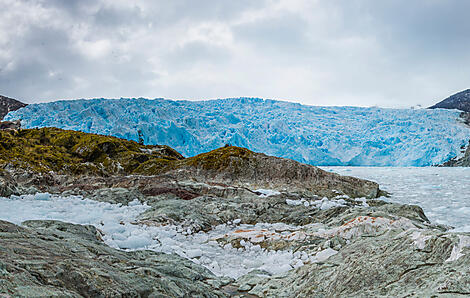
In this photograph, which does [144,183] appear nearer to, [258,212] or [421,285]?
[258,212]

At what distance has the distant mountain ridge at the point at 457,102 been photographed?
99375mm

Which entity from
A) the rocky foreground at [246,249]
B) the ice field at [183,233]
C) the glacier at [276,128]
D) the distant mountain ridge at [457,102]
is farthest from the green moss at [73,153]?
the distant mountain ridge at [457,102]

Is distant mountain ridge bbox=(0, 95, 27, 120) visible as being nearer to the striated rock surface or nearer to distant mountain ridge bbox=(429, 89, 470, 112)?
the striated rock surface

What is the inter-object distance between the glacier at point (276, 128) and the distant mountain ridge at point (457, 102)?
1941 inches

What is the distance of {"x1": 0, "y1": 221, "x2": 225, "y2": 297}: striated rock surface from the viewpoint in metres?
2.93

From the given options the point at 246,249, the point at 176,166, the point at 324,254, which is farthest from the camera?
the point at 176,166

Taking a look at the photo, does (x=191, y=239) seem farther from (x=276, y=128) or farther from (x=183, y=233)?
(x=276, y=128)

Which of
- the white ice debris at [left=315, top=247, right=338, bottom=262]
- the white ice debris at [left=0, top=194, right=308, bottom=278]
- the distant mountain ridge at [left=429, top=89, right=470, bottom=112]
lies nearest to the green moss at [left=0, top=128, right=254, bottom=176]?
the white ice debris at [left=0, top=194, right=308, bottom=278]

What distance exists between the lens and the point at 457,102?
105125 millimetres

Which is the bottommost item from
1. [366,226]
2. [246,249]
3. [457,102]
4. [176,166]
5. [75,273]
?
[246,249]

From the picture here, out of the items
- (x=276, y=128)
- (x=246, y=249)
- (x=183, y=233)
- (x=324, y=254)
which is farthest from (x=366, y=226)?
(x=276, y=128)

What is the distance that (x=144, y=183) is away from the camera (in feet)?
59.0

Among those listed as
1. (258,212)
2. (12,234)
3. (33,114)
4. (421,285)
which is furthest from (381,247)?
(33,114)

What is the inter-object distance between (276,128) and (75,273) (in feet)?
186
